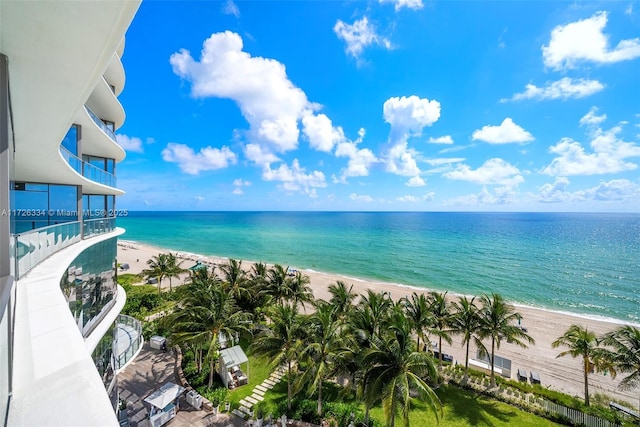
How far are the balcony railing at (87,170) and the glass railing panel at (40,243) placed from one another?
2.60 metres

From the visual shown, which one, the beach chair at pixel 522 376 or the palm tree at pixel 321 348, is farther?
the beach chair at pixel 522 376

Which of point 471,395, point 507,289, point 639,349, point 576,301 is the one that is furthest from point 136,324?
point 576,301

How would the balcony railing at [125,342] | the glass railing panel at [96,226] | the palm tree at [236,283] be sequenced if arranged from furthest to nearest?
1. the palm tree at [236,283]
2. the balcony railing at [125,342]
3. the glass railing panel at [96,226]

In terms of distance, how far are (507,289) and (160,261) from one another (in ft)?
177

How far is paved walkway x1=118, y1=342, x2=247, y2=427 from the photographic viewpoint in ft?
49.5

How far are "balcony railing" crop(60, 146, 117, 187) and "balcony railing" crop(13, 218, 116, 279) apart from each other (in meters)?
2.35

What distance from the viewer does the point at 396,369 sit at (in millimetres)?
12703

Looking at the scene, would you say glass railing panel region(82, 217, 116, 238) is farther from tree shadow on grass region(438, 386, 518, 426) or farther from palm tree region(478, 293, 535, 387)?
palm tree region(478, 293, 535, 387)

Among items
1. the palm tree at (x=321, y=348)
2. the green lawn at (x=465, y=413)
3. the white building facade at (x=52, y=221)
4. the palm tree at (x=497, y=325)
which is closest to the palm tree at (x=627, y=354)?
the palm tree at (x=497, y=325)

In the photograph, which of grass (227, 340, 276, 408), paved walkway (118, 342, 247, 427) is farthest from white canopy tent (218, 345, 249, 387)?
paved walkway (118, 342, 247, 427)

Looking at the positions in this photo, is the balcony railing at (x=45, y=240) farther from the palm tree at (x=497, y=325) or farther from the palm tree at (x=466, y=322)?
the palm tree at (x=497, y=325)

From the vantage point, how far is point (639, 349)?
1638 centimetres

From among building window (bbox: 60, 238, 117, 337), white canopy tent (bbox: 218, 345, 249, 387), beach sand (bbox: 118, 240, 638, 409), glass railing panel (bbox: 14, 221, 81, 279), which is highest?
glass railing panel (bbox: 14, 221, 81, 279)

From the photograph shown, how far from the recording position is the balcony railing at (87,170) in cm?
1110
